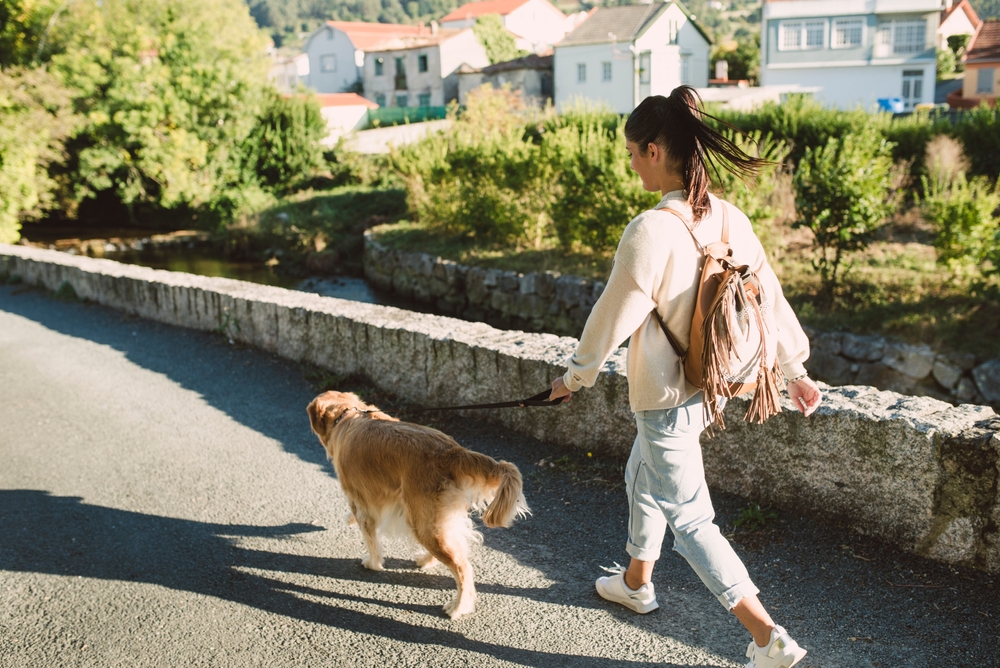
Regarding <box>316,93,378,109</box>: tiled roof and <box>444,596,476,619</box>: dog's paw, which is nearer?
<box>444,596,476,619</box>: dog's paw

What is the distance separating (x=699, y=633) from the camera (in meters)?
3.27

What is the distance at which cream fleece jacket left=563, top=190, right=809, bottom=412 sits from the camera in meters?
2.73

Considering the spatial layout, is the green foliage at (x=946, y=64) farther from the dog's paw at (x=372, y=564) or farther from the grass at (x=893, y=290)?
the dog's paw at (x=372, y=564)

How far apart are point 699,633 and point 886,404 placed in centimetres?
149

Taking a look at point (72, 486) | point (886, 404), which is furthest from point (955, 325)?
point (72, 486)

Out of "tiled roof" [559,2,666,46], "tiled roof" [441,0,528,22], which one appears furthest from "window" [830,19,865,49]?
"tiled roof" [441,0,528,22]

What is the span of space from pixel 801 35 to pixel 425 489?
51.3 meters

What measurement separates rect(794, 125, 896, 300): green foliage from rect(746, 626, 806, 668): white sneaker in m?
10.4

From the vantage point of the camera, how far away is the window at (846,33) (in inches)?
1847

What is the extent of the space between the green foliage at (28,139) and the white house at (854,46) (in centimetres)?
3818

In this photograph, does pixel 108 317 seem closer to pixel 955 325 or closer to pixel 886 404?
pixel 886 404

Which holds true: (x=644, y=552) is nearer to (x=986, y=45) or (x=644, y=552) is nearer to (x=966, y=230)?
(x=966, y=230)

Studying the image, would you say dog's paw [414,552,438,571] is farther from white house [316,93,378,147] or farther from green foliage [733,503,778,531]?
white house [316,93,378,147]

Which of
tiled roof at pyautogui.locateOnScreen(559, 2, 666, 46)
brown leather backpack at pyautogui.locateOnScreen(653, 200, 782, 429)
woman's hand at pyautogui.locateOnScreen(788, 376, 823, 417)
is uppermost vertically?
tiled roof at pyautogui.locateOnScreen(559, 2, 666, 46)
